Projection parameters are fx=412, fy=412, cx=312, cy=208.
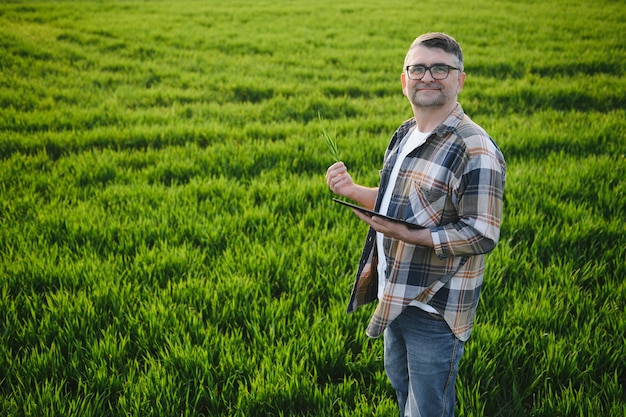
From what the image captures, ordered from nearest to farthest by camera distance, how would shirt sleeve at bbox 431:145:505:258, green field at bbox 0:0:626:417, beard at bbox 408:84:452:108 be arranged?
shirt sleeve at bbox 431:145:505:258, beard at bbox 408:84:452:108, green field at bbox 0:0:626:417

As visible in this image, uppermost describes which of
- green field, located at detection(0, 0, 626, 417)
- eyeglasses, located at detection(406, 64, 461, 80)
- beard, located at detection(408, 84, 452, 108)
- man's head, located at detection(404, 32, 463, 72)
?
man's head, located at detection(404, 32, 463, 72)

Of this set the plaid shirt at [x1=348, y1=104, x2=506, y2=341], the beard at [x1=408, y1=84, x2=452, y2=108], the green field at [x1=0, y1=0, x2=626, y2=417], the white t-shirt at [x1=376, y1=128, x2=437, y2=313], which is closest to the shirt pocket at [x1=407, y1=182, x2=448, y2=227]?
the plaid shirt at [x1=348, y1=104, x2=506, y2=341]

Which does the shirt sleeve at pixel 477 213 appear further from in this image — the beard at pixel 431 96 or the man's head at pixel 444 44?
the man's head at pixel 444 44

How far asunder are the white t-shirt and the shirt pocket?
0.15m

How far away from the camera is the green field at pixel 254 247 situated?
6.66ft

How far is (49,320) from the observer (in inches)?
92.7

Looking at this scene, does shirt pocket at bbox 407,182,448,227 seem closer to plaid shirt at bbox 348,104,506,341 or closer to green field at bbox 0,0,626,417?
plaid shirt at bbox 348,104,506,341

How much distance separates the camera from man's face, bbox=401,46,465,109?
4.66 ft

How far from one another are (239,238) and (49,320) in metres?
1.31

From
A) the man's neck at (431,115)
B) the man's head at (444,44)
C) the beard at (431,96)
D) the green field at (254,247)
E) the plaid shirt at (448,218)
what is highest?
the man's head at (444,44)

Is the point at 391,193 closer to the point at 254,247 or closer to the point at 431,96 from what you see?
the point at 431,96

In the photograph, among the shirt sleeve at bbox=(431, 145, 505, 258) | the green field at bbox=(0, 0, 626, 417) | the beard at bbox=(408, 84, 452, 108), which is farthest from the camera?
the green field at bbox=(0, 0, 626, 417)

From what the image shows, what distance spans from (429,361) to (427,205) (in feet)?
1.84

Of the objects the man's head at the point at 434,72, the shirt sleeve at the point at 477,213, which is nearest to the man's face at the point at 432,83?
the man's head at the point at 434,72
